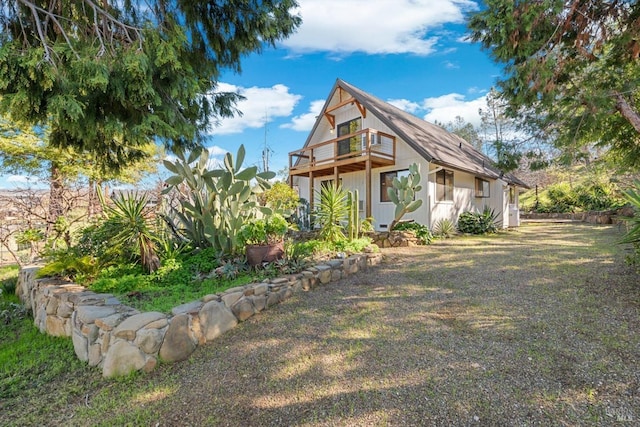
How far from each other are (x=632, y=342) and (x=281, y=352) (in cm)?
320

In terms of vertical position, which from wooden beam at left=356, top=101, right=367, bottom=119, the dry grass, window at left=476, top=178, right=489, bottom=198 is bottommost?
the dry grass

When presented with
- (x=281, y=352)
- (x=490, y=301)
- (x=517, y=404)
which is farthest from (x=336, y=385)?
(x=490, y=301)

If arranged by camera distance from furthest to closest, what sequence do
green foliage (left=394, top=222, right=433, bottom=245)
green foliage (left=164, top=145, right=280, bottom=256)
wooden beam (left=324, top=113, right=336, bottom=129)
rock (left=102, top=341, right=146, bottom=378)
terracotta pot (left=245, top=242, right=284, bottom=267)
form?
wooden beam (left=324, top=113, right=336, bottom=129) < green foliage (left=394, top=222, right=433, bottom=245) < green foliage (left=164, top=145, right=280, bottom=256) < terracotta pot (left=245, top=242, right=284, bottom=267) < rock (left=102, top=341, right=146, bottom=378)

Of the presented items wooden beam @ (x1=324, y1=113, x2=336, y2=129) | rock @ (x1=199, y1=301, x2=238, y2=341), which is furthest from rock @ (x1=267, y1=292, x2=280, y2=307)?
wooden beam @ (x1=324, y1=113, x2=336, y2=129)

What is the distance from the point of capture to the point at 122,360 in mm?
2703

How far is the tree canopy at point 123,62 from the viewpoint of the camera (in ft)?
10.1

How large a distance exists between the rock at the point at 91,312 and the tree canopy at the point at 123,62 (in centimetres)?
205

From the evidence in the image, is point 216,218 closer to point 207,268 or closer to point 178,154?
point 207,268

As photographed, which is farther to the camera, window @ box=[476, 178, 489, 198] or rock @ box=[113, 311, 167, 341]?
window @ box=[476, 178, 489, 198]

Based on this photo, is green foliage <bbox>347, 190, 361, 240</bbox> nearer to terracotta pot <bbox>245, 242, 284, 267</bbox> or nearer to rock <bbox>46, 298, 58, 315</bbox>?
terracotta pot <bbox>245, 242, 284, 267</bbox>

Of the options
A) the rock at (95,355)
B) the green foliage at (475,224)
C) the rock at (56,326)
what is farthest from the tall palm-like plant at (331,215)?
the green foliage at (475,224)

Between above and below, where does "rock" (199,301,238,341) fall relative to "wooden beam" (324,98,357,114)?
below

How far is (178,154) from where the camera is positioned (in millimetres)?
4941

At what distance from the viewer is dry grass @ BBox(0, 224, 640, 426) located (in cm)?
197
